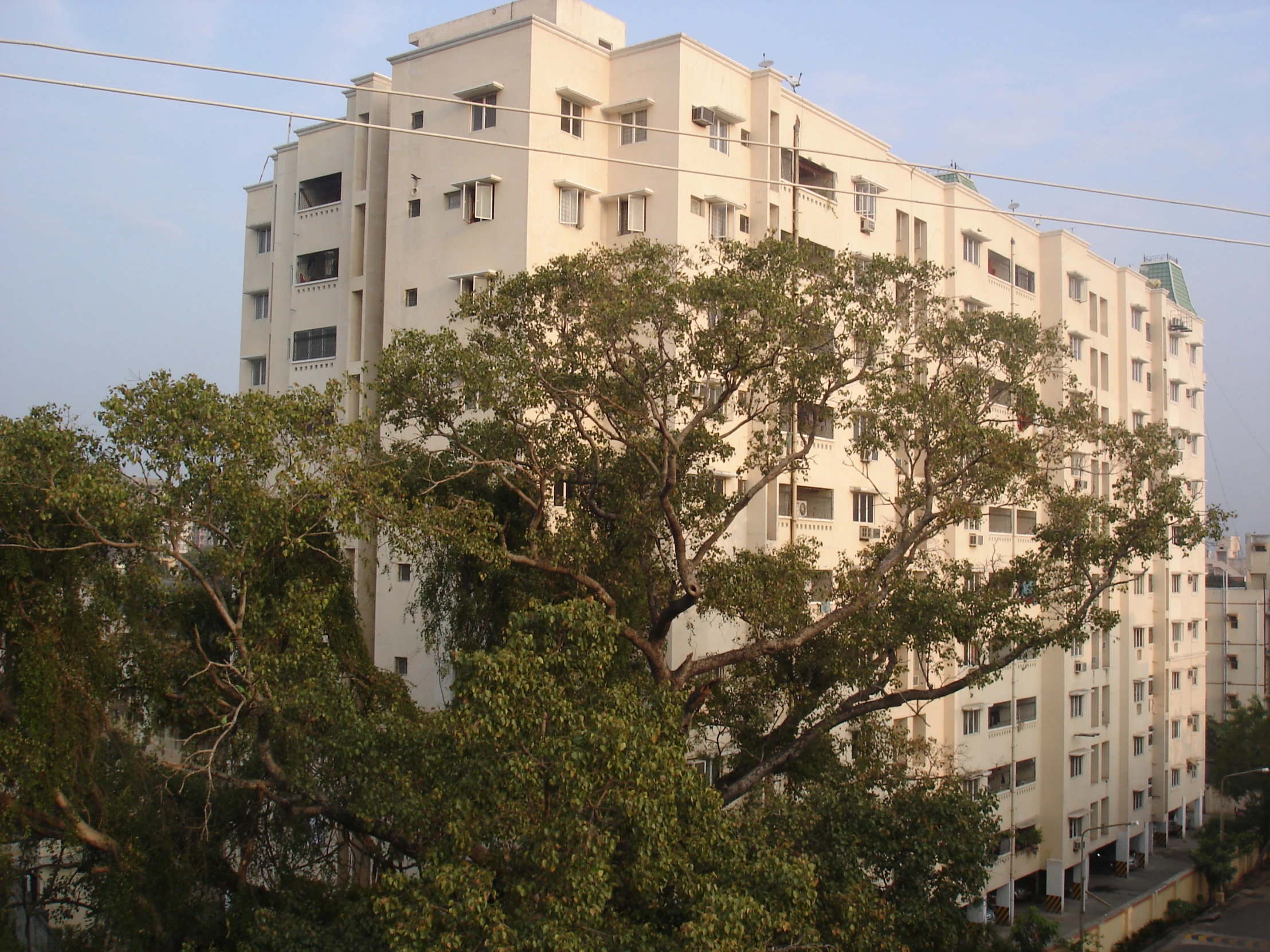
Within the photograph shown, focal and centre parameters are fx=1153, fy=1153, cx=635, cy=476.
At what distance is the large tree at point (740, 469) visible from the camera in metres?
14.0

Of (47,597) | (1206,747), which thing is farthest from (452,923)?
(1206,747)

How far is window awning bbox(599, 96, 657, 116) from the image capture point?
21391 millimetres

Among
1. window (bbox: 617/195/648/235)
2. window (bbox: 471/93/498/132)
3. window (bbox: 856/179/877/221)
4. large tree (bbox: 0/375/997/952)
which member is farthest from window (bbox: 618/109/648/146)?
large tree (bbox: 0/375/997/952)

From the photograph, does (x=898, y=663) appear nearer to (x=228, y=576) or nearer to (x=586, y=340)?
(x=586, y=340)

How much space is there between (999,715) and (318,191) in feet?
69.4

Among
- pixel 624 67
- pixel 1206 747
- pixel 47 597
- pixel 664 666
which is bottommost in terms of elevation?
pixel 1206 747

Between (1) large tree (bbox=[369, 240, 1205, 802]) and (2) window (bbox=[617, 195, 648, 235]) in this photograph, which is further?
(2) window (bbox=[617, 195, 648, 235])

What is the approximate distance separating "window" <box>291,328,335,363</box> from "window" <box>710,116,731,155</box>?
8.64m

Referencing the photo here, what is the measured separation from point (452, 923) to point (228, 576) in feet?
14.8

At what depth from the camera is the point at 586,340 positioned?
14.5m

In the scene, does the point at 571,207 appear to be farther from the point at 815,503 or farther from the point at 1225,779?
the point at 1225,779

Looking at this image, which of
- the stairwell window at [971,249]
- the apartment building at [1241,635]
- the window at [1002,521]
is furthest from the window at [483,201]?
the apartment building at [1241,635]

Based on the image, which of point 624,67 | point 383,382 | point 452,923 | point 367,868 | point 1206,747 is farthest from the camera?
point 1206,747

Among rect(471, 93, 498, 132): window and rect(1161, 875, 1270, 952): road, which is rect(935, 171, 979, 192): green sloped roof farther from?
rect(1161, 875, 1270, 952): road
